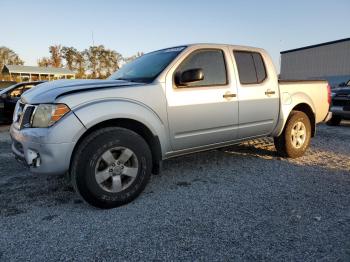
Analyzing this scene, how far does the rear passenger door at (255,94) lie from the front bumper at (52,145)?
2.31 m

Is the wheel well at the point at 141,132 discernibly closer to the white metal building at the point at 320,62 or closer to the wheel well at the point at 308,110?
the wheel well at the point at 308,110

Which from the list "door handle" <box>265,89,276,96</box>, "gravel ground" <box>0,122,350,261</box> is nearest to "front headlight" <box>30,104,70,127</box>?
"gravel ground" <box>0,122,350,261</box>

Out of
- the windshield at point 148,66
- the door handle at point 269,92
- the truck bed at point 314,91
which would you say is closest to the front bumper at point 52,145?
the windshield at point 148,66

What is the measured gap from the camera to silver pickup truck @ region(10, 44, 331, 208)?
2.98 m

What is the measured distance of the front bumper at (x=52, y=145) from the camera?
288 cm

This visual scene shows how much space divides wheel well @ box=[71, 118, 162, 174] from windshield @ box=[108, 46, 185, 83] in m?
0.58

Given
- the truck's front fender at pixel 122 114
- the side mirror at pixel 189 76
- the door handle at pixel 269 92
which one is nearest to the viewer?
the truck's front fender at pixel 122 114

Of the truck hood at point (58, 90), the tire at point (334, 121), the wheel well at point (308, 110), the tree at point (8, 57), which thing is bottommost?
the tire at point (334, 121)

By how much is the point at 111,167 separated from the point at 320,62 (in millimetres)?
35384

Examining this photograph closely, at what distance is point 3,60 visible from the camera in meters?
66.7

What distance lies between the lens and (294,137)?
17.0ft

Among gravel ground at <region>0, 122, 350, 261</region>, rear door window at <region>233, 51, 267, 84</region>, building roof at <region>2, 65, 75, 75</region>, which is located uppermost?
building roof at <region>2, 65, 75, 75</region>

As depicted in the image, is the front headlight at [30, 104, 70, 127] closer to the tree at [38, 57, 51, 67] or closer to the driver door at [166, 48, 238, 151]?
the driver door at [166, 48, 238, 151]

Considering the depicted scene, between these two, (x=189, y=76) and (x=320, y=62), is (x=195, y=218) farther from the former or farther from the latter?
(x=320, y=62)
